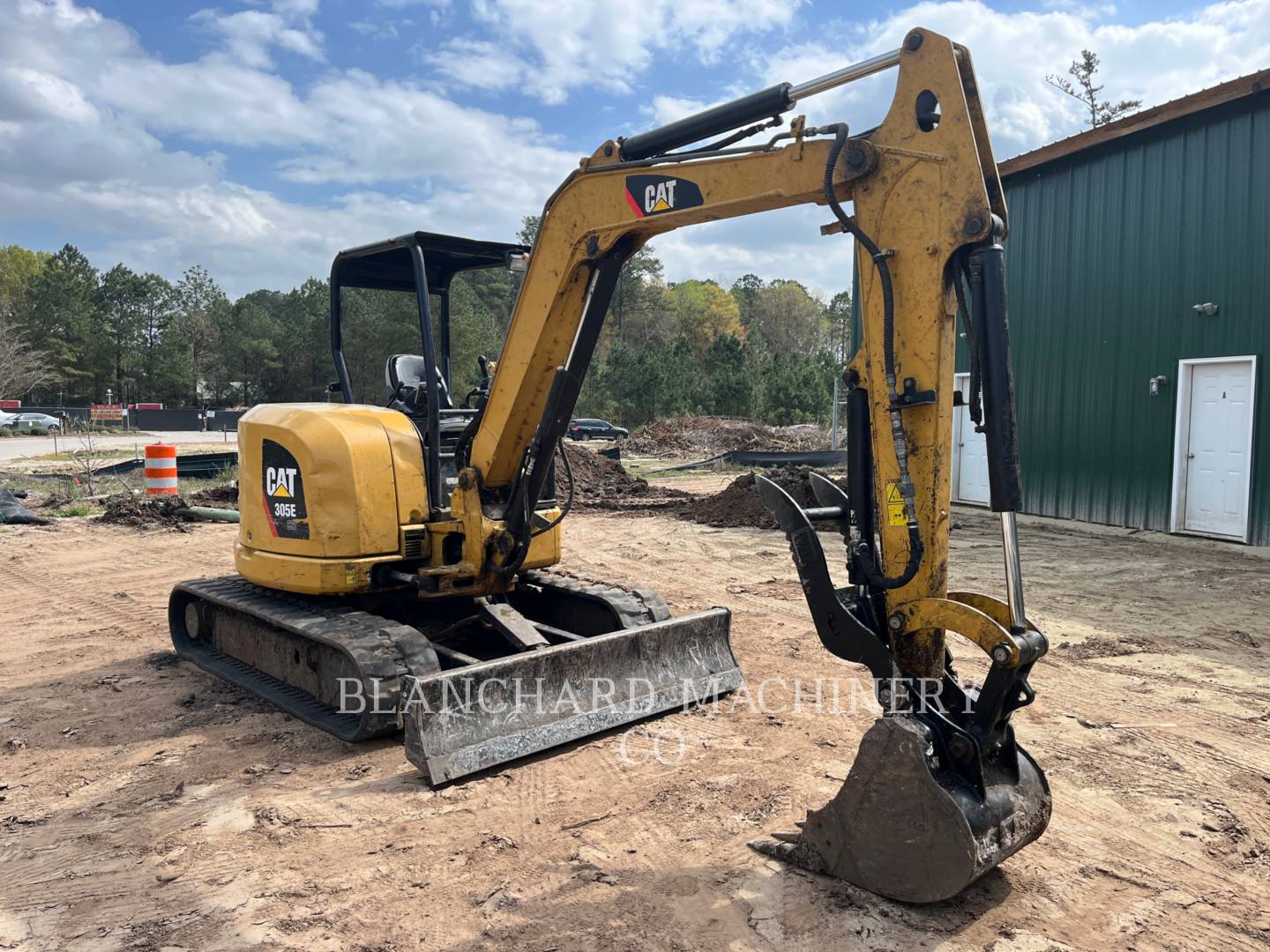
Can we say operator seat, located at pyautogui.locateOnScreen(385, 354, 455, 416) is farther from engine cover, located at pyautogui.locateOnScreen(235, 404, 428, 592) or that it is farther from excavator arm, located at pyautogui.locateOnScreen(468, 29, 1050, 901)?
excavator arm, located at pyautogui.locateOnScreen(468, 29, 1050, 901)

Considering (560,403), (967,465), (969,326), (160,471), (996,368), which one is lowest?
(160,471)

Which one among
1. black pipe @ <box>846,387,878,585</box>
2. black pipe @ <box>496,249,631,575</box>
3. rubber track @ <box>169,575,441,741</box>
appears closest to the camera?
black pipe @ <box>846,387,878,585</box>

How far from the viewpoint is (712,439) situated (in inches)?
1300

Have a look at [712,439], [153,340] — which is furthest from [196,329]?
[712,439]

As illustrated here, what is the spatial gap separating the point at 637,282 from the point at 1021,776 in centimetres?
5451

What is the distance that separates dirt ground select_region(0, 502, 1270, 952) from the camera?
311 centimetres

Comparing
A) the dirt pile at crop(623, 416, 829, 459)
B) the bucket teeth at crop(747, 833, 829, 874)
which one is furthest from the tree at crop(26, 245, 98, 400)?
the bucket teeth at crop(747, 833, 829, 874)

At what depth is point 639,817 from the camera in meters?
3.94

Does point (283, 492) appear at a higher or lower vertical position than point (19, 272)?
lower

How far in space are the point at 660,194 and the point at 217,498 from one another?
12651 millimetres

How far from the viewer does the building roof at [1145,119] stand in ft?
36.5

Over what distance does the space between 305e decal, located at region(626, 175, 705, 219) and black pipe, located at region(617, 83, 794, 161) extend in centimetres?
17

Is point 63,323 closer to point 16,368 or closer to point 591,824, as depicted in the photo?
point 16,368

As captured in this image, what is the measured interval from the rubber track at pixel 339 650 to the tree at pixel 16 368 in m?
49.5
